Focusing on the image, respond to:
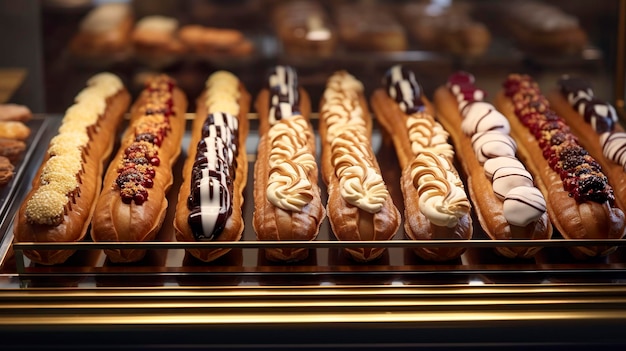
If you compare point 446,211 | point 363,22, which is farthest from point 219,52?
point 446,211

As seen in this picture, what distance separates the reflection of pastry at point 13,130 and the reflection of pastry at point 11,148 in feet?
0.14

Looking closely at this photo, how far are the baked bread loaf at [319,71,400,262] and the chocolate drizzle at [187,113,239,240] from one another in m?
0.37

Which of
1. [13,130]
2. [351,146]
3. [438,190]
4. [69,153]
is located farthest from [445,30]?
[13,130]

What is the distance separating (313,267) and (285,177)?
344 millimetres

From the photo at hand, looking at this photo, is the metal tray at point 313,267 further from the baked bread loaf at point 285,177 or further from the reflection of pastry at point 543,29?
the reflection of pastry at point 543,29

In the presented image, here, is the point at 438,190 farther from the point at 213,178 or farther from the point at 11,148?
the point at 11,148

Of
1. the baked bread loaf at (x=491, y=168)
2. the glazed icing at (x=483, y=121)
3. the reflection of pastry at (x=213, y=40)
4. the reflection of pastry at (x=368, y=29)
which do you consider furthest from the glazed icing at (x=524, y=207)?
the reflection of pastry at (x=213, y=40)

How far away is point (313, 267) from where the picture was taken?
272 centimetres

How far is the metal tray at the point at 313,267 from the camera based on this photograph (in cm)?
261

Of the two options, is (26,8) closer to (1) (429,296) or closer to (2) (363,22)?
(2) (363,22)

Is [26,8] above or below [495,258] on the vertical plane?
above

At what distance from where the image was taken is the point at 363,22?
4.18 m

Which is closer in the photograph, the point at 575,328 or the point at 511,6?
the point at 575,328

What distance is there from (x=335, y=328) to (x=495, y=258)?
0.63 metres
